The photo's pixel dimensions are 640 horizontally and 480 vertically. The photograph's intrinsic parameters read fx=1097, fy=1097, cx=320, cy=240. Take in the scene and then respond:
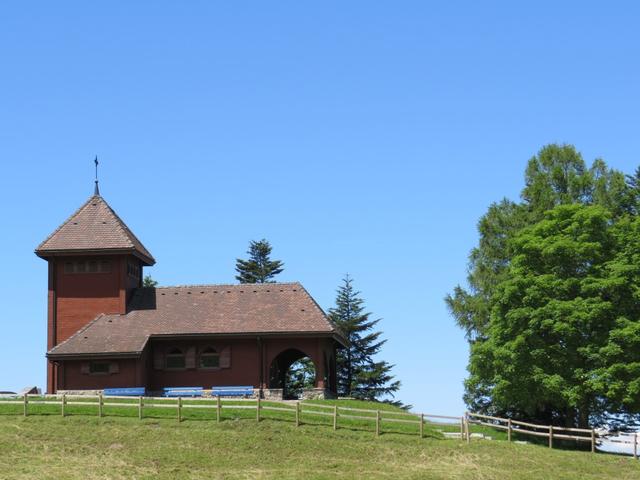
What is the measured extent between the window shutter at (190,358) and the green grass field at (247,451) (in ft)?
28.8

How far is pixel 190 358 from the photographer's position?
55.7 meters

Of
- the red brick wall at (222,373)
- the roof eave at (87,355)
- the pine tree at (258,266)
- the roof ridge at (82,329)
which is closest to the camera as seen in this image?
the roof eave at (87,355)

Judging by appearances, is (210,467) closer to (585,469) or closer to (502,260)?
(585,469)

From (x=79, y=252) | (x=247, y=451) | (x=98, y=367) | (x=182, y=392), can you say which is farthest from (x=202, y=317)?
(x=247, y=451)

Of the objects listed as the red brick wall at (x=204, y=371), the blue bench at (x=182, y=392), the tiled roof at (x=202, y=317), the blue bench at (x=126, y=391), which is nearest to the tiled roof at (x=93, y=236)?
the tiled roof at (x=202, y=317)

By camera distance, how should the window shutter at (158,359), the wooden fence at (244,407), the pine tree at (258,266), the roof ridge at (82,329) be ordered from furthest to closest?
the pine tree at (258,266) → the window shutter at (158,359) → the roof ridge at (82,329) → the wooden fence at (244,407)

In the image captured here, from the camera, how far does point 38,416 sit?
46469mm

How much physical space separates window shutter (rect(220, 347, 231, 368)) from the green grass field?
8.70 metres

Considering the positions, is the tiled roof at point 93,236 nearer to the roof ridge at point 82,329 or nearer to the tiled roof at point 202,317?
the tiled roof at point 202,317

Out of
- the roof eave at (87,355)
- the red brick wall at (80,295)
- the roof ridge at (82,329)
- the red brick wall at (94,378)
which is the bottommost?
the red brick wall at (94,378)

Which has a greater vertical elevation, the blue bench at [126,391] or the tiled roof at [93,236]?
the tiled roof at [93,236]

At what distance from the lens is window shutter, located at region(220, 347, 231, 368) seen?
55.3m

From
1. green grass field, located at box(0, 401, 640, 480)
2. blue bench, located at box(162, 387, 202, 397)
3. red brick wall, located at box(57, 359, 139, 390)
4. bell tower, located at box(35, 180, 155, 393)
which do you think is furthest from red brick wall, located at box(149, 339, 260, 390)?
green grass field, located at box(0, 401, 640, 480)

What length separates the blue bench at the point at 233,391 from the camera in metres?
53.7
